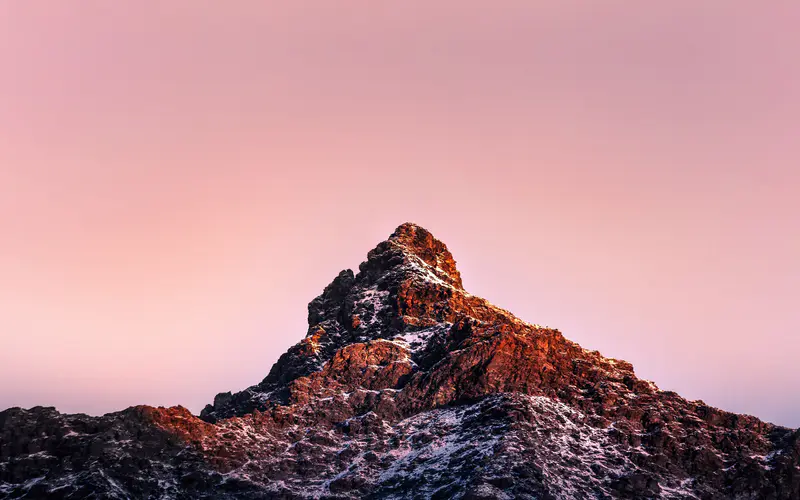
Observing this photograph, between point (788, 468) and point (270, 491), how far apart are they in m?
120

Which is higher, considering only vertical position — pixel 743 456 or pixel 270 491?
pixel 743 456

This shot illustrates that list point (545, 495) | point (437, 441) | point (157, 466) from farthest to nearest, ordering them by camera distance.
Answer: point (437, 441)
point (157, 466)
point (545, 495)

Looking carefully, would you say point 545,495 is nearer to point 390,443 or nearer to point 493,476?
point 493,476

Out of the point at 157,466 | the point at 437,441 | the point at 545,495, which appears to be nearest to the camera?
the point at 545,495

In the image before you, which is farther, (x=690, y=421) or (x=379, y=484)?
(x=690, y=421)

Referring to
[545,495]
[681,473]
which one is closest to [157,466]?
[545,495]

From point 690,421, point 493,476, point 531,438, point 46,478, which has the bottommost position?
point 46,478

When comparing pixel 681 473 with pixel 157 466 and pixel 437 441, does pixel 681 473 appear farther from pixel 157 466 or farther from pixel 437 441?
pixel 157 466

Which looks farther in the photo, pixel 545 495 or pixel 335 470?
pixel 335 470

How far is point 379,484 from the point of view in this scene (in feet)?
600

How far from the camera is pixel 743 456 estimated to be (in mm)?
189375

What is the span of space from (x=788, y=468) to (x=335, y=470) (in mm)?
105750

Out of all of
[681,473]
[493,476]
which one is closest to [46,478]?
[493,476]

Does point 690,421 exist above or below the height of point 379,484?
above
